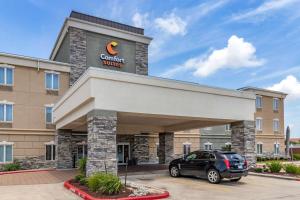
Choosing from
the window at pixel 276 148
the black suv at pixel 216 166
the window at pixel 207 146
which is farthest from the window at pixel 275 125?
the black suv at pixel 216 166

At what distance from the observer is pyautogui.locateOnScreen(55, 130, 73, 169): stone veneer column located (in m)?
25.9

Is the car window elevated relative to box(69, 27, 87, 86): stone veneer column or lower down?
lower down

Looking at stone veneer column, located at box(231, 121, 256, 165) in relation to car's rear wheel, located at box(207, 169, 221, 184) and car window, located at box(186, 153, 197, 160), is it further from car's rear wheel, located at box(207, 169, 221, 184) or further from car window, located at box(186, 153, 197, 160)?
car's rear wheel, located at box(207, 169, 221, 184)

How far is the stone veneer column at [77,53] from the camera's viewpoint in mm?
29656

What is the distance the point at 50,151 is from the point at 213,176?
17294 mm

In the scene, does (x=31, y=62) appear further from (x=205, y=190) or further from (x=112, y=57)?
(x=205, y=190)

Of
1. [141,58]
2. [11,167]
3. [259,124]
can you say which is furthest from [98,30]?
[259,124]

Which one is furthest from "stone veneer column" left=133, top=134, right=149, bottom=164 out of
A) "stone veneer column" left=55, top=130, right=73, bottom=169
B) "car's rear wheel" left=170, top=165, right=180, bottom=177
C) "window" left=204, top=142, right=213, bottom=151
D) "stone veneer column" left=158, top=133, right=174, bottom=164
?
"car's rear wheel" left=170, top=165, right=180, bottom=177

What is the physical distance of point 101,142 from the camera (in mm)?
15180

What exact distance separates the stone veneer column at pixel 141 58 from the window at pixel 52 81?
7.85 meters

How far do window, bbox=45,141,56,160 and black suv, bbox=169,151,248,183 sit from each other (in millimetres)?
15181

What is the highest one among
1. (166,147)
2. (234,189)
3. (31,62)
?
(31,62)

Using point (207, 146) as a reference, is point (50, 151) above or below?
above

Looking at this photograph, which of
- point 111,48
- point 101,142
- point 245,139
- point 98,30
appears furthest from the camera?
point 111,48
